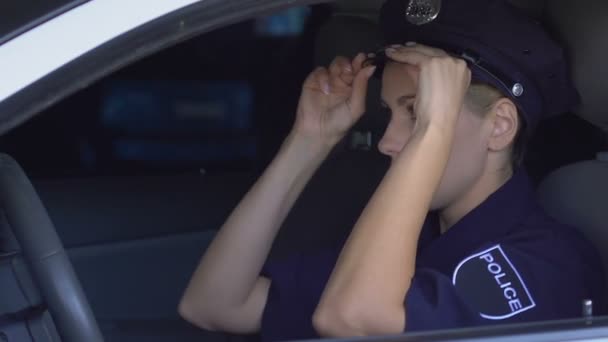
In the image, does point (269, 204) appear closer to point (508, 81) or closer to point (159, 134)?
point (508, 81)

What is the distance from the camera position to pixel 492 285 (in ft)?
5.57

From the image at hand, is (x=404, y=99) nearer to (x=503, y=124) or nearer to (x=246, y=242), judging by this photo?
(x=503, y=124)

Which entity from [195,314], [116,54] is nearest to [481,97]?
[195,314]

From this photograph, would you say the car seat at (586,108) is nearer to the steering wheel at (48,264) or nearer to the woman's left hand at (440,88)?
the woman's left hand at (440,88)

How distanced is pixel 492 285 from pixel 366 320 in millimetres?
232

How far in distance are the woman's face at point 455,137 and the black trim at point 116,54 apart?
0.59 metres

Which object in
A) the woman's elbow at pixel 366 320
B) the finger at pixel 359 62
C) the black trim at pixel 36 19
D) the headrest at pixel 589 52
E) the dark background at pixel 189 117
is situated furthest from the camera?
the dark background at pixel 189 117

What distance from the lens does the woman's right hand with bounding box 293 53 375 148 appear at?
2102 mm

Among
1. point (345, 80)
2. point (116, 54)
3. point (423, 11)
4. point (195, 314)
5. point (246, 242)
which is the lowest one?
point (195, 314)

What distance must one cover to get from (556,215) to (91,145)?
1.68m

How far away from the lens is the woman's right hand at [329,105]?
2.10 metres

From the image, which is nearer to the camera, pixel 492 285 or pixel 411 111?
pixel 492 285

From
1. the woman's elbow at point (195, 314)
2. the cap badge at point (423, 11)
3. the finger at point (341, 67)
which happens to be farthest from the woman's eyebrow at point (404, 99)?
the woman's elbow at point (195, 314)

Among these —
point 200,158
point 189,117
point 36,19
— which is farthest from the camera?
point 189,117
